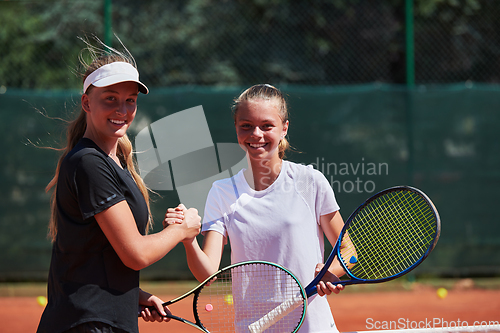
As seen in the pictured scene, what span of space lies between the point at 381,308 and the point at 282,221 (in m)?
3.50

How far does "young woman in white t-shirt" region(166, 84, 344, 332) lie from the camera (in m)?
1.93

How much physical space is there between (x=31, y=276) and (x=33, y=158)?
4.15 feet

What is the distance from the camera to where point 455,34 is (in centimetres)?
884

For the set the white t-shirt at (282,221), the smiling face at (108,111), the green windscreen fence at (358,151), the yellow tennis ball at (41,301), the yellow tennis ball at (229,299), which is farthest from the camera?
the green windscreen fence at (358,151)

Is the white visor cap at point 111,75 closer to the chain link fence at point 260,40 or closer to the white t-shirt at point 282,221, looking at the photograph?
the white t-shirt at point 282,221

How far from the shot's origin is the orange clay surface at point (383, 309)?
4555 mm

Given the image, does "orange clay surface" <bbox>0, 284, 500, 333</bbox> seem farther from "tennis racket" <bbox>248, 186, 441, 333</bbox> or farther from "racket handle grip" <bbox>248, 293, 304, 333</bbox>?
"racket handle grip" <bbox>248, 293, 304, 333</bbox>

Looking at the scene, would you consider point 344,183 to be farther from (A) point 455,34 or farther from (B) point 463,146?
(A) point 455,34

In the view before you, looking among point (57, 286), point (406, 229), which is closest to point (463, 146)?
point (406, 229)

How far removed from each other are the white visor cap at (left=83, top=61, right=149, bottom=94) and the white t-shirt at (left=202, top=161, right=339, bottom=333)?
1.94ft

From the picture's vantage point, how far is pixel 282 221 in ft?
6.38

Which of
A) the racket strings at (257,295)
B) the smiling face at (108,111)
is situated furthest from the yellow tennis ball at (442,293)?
the smiling face at (108,111)

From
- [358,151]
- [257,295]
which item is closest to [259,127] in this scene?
[257,295]

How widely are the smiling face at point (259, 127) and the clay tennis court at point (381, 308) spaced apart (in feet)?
9.19
